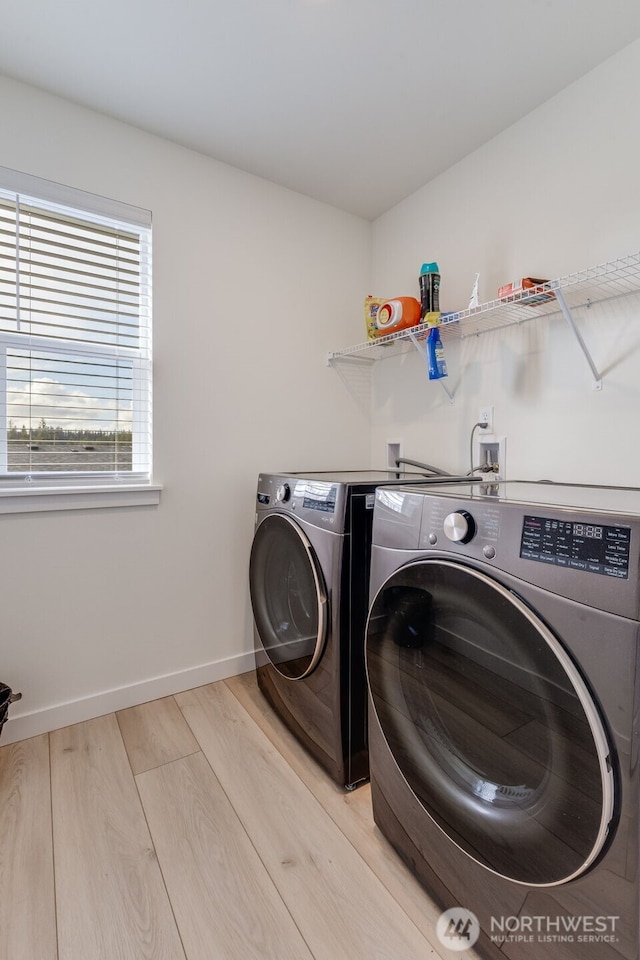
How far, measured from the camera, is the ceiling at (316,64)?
1221mm

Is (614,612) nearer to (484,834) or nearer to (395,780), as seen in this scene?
(484,834)

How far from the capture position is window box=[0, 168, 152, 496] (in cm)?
150

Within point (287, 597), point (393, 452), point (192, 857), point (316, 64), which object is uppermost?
point (316, 64)

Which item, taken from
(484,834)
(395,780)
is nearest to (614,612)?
(484,834)

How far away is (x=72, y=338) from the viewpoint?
160cm

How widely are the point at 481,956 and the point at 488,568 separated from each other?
2.61 ft

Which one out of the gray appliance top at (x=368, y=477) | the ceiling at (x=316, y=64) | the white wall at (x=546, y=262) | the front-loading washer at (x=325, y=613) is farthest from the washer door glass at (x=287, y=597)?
the ceiling at (x=316, y=64)

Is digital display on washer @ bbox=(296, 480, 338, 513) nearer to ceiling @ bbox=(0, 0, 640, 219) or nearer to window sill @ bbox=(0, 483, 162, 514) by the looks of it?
window sill @ bbox=(0, 483, 162, 514)

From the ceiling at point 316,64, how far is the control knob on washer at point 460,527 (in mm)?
1414

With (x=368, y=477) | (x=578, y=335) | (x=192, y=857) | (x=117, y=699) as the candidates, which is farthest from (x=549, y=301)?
(x=117, y=699)

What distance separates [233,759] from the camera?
1.43m

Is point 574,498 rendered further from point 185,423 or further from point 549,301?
point 185,423

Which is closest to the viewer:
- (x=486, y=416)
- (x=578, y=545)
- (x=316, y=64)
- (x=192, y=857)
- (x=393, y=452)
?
(x=578, y=545)

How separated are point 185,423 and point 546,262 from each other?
1.45 metres
